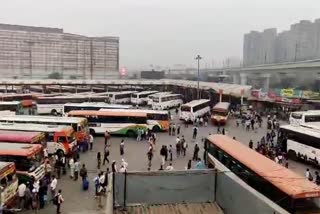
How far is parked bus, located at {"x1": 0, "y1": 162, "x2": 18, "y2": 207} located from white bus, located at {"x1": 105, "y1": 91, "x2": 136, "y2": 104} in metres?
34.2

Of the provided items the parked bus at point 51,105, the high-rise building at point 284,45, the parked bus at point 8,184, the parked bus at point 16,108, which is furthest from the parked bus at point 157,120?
the high-rise building at point 284,45

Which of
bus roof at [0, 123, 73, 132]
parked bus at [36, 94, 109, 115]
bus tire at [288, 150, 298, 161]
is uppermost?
bus roof at [0, 123, 73, 132]

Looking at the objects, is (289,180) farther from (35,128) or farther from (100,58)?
(100,58)

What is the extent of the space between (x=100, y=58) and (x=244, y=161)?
10178 cm

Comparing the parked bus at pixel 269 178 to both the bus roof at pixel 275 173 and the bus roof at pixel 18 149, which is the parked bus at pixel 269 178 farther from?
the bus roof at pixel 18 149

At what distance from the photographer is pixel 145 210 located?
976 cm

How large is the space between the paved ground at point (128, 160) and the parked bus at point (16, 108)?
9.71 metres

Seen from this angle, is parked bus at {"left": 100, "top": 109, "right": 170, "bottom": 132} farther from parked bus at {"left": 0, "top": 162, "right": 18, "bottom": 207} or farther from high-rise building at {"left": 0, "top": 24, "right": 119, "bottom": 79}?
high-rise building at {"left": 0, "top": 24, "right": 119, "bottom": 79}

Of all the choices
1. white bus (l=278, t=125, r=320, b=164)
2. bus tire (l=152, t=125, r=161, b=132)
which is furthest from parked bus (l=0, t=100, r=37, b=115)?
white bus (l=278, t=125, r=320, b=164)

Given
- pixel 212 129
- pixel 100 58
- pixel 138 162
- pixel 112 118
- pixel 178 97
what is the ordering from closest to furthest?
pixel 138 162, pixel 112 118, pixel 212 129, pixel 178 97, pixel 100 58

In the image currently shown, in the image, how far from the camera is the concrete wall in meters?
9.80

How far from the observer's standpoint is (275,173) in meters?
11.8

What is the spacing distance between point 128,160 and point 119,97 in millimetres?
29752

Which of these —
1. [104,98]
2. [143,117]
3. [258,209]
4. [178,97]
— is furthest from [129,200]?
[178,97]
